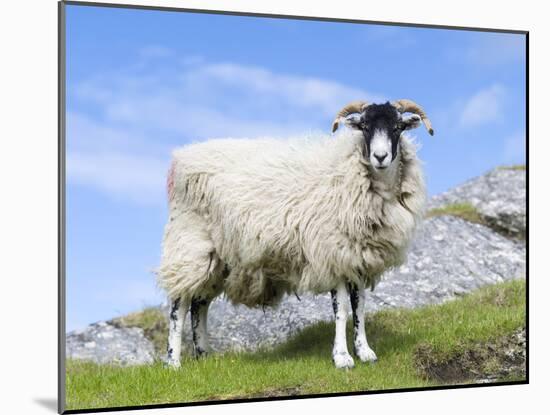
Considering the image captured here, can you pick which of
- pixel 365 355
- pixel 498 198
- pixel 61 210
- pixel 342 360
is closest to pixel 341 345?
pixel 342 360

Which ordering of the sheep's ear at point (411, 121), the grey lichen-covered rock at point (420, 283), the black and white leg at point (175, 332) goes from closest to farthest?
the sheep's ear at point (411, 121)
the black and white leg at point (175, 332)
the grey lichen-covered rock at point (420, 283)

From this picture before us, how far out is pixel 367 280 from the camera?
750cm

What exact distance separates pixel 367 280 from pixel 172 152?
2.12m

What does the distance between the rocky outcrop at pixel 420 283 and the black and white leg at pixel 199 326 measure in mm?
665

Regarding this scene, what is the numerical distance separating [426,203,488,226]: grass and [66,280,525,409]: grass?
3.98 metres

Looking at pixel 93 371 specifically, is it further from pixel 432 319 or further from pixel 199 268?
pixel 432 319

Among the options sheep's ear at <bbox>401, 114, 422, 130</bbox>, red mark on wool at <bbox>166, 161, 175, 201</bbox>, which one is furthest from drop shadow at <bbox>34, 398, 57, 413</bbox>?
sheep's ear at <bbox>401, 114, 422, 130</bbox>

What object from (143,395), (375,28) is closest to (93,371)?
(143,395)

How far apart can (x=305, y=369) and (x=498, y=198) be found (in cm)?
674

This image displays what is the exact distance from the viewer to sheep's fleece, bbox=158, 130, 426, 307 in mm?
7168

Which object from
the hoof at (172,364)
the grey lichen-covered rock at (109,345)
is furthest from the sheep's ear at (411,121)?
the grey lichen-covered rock at (109,345)

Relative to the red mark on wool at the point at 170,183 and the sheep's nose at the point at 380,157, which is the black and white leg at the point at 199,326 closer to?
the red mark on wool at the point at 170,183

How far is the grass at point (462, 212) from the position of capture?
497 inches

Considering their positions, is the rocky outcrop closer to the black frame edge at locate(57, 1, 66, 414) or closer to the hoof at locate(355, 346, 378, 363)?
the hoof at locate(355, 346, 378, 363)
